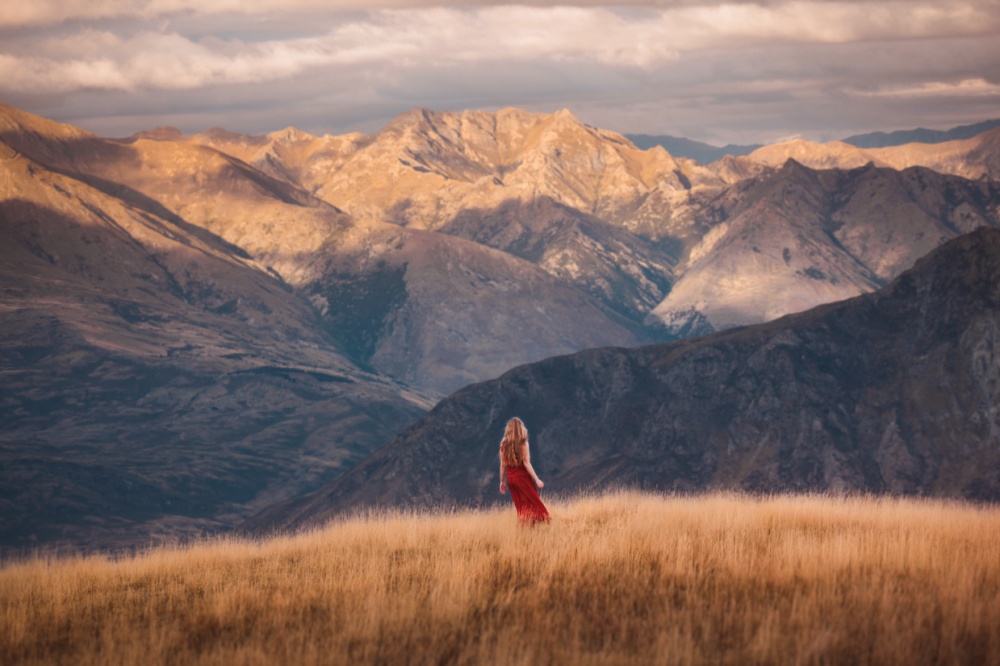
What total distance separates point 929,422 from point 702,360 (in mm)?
43737

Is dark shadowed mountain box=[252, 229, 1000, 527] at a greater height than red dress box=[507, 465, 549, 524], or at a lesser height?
lesser

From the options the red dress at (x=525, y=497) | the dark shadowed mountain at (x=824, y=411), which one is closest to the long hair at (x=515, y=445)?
the red dress at (x=525, y=497)

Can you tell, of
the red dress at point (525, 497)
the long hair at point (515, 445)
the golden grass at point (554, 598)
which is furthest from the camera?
the long hair at point (515, 445)

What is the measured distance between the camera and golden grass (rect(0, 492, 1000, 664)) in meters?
14.9

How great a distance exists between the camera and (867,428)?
533 ft

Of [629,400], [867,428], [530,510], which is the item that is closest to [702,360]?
[629,400]

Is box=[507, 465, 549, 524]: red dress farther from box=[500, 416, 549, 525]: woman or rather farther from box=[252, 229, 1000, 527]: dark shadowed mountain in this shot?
box=[252, 229, 1000, 527]: dark shadowed mountain

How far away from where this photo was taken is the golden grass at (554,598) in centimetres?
1488

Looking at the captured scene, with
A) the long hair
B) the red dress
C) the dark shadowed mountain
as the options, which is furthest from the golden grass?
the dark shadowed mountain

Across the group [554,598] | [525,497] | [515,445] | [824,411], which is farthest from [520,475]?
[824,411]

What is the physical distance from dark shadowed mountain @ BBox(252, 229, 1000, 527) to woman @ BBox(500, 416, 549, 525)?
125 metres

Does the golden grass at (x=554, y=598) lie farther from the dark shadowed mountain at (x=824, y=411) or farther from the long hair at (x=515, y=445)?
the dark shadowed mountain at (x=824, y=411)

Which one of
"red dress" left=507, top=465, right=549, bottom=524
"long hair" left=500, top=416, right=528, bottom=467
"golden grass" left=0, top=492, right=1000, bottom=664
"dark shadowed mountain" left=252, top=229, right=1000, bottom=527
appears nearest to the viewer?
"golden grass" left=0, top=492, right=1000, bottom=664

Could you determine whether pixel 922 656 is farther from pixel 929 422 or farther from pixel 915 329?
pixel 915 329
